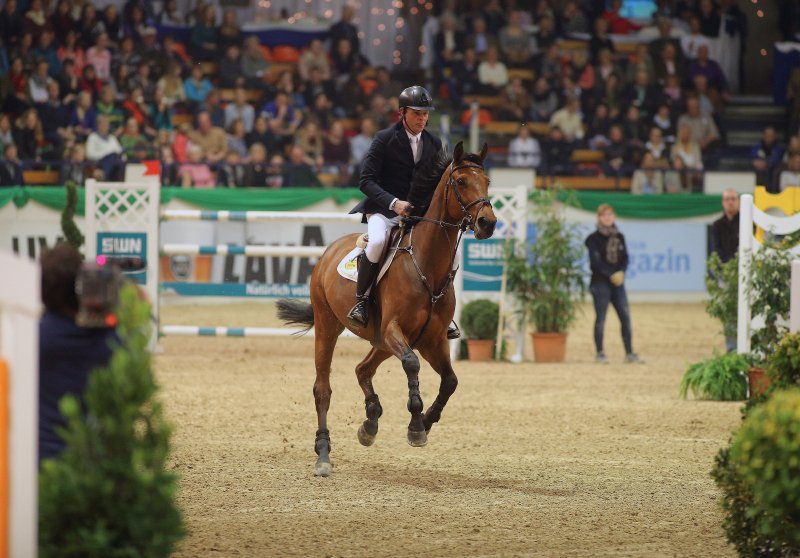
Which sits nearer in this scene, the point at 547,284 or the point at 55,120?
the point at 547,284

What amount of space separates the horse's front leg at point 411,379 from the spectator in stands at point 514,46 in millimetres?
18314

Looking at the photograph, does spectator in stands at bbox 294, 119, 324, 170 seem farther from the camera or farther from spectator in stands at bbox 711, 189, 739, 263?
the camera

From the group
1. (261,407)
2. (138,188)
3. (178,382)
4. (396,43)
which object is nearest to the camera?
(261,407)

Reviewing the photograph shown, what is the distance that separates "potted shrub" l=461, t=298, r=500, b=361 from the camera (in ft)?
48.4

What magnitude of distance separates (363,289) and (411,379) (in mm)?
977

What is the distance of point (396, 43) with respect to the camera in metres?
27.1

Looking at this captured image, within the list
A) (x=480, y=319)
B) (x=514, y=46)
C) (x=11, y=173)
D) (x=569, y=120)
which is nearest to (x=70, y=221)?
(x=480, y=319)

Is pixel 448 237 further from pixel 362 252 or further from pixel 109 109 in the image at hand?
pixel 109 109

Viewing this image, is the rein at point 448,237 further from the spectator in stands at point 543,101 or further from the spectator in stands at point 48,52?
the spectator in stands at point 543,101

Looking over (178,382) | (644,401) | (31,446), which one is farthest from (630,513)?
(178,382)

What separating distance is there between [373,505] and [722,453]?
7.56 feet

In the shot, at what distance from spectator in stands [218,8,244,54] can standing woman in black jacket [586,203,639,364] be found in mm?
11783

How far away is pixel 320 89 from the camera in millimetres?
23844

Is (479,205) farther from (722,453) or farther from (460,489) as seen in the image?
(722,453)
